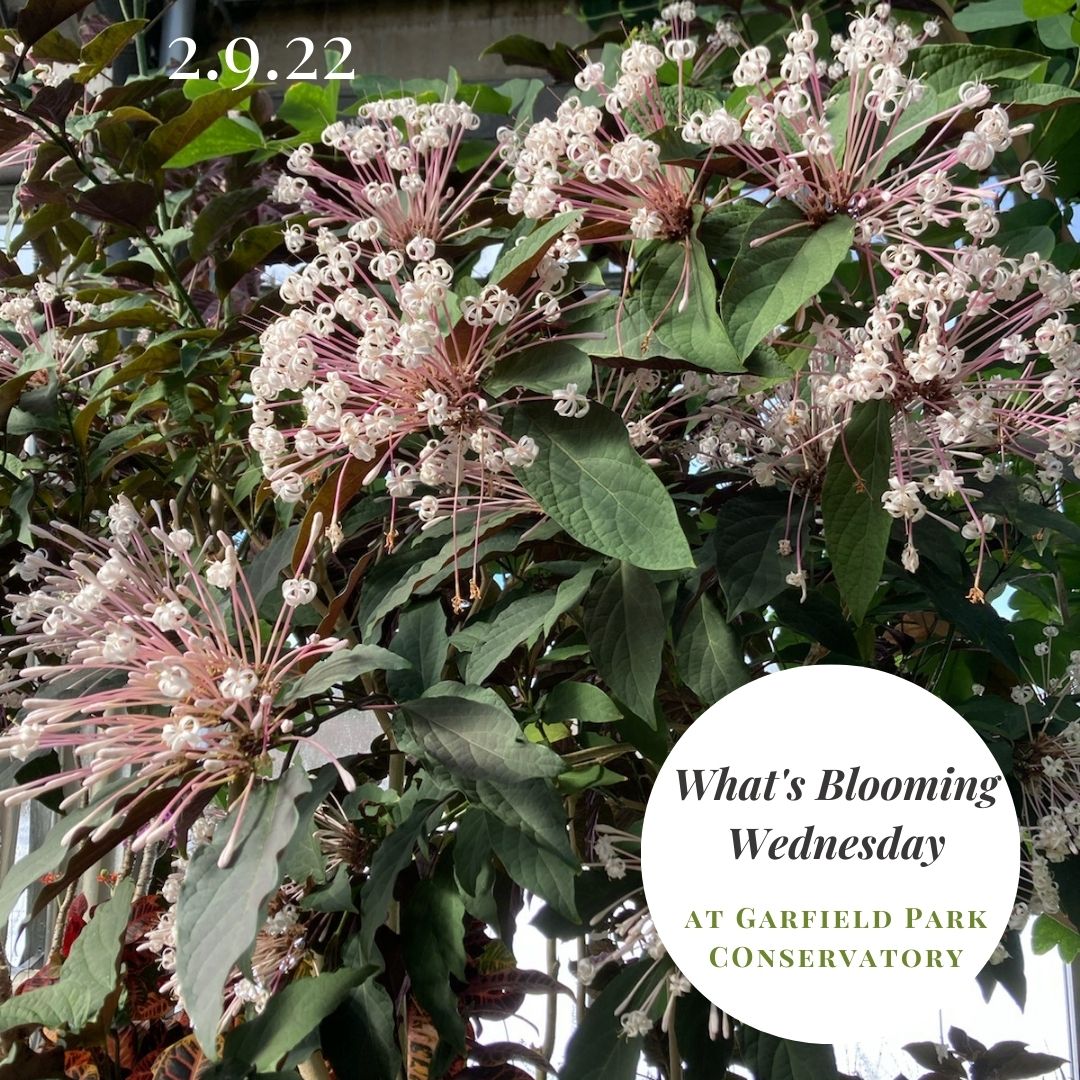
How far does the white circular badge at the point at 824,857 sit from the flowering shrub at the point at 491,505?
0.05 metres

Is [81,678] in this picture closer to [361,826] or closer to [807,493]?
[361,826]

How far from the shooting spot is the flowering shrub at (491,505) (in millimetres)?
520

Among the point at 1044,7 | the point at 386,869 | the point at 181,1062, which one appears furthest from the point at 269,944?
the point at 1044,7

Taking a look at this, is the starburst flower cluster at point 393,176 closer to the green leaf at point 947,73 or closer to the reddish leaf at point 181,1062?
the green leaf at point 947,73

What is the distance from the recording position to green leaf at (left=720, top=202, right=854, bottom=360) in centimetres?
50

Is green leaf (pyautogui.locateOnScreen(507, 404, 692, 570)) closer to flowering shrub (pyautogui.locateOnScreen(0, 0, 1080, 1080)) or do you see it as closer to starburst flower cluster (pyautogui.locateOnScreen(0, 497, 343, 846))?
flowering shrub (pyautogui.locateOnScreen(0, 0, 1080, 1080))

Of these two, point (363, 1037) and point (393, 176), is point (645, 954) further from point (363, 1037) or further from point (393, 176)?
point (393, 176)

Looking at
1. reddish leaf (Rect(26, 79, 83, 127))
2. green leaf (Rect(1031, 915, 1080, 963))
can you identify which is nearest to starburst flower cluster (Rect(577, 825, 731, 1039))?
green leaf (Rect(1031, 915, 1080, 963))

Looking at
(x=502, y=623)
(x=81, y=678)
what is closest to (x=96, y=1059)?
(x=81, y=678)

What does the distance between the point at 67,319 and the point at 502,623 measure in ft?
1.74

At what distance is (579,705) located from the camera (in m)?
0.63

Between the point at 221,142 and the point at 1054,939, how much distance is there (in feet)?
3.19

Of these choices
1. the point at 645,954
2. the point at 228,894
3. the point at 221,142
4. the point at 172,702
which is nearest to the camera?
the point at 228,894

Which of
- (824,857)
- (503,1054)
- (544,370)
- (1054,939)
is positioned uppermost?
(544,370)
